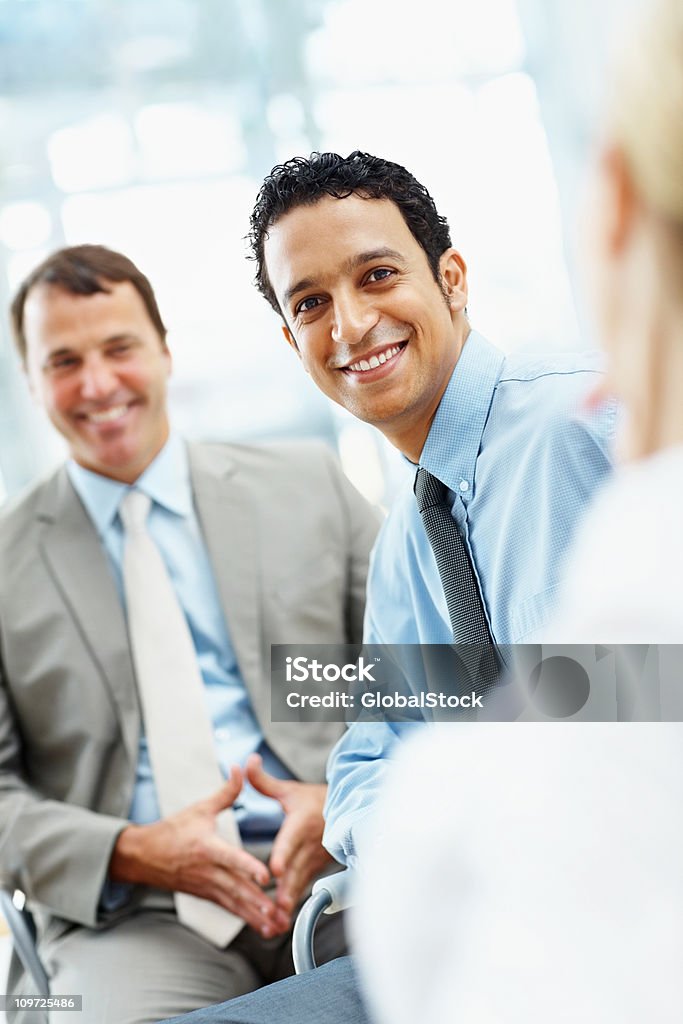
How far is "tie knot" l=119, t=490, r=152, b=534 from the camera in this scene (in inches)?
52.6

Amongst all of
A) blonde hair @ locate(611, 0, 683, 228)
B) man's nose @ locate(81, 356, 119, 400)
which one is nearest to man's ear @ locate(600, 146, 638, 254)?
blonde hair @ locate(611, 0, 683, 228)

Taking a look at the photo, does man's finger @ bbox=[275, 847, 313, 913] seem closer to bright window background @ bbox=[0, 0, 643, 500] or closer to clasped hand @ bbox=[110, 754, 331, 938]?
clasped hand @ bbox=[110, 754, 331, 938]

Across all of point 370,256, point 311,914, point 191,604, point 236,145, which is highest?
point 236,145

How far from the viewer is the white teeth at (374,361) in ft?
2.96

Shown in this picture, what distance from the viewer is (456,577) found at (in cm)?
88

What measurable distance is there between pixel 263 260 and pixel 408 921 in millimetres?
639

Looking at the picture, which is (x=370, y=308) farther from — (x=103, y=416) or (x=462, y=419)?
(x=103, y=416)

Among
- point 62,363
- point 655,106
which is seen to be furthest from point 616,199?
point 62,363

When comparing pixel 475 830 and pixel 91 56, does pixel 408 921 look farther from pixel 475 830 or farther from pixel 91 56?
pixel 91 56

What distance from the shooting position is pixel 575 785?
0.39m

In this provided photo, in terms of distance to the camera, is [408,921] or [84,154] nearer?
[408,921]

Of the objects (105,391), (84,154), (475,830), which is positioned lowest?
(475,830)

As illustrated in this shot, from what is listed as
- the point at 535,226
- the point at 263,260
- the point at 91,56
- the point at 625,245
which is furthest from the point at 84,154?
the point at 625,245

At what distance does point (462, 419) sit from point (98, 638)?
59cm
